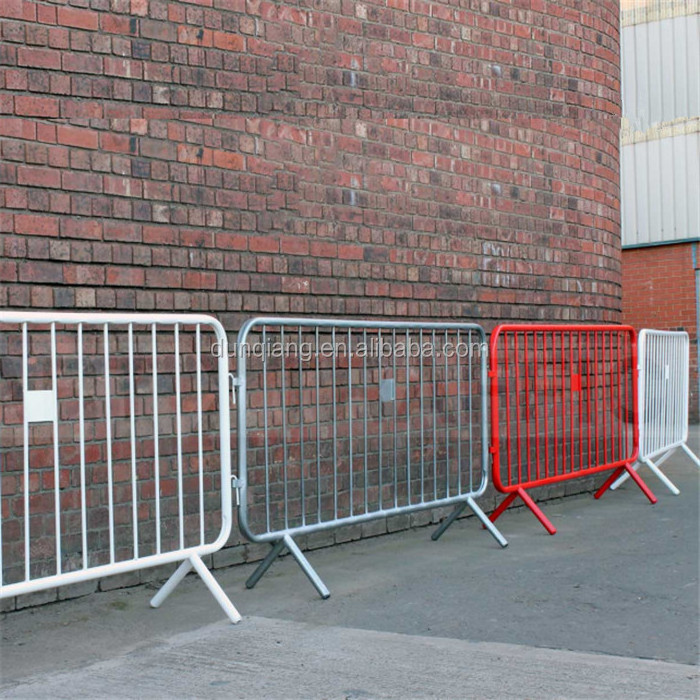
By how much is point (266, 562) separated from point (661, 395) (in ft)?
16.0

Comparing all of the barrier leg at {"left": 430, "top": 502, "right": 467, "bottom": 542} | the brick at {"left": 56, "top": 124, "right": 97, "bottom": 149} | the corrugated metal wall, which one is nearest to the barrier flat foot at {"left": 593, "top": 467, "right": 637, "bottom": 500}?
the barrier leg at {"left": 430, "top": 502, "right": 467, "bottom": 542}

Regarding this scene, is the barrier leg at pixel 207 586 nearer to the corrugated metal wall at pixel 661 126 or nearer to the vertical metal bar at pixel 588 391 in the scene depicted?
the vertical metal bar at pixel 588 391

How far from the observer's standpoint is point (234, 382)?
16.7 ft

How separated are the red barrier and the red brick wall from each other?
816 centimetres

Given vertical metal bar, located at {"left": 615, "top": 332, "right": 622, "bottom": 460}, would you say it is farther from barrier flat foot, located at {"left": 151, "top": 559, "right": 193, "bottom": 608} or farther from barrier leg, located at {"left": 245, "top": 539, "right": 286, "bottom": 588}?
barrier flat foot, located at {"left": 151, "top": 559, "right": 193, "bottom": 608}

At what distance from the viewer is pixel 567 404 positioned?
326 inches

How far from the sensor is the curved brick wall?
5.19m

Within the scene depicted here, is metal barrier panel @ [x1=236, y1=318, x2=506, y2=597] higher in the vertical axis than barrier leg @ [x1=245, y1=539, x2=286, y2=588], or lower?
higher

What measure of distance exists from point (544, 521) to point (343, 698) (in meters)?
3.51

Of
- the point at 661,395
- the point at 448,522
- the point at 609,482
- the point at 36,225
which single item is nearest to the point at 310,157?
the point at 36,225

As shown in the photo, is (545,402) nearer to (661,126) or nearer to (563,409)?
(563,409)

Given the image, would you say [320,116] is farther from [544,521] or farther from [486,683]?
[486,683]

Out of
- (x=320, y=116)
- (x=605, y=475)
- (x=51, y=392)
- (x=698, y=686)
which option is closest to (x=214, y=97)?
(x=320, y=116)

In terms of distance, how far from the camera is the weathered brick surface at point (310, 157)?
5.19 metres
